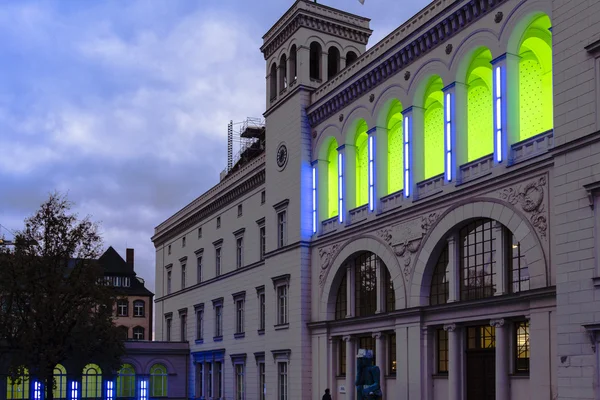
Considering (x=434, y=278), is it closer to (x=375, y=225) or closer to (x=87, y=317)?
(x=375, y=225)

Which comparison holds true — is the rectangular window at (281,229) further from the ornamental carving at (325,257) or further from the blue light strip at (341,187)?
the blue light strip at (341,187)

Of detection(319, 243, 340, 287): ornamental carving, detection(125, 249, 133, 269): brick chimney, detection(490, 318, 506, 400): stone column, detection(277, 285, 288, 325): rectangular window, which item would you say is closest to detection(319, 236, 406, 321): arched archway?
detection(319, 243, 340, 287): ornamental carving

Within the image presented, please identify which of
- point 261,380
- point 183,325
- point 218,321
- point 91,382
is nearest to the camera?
point 261,380

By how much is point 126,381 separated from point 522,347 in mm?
37774

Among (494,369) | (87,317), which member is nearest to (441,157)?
(494,369)

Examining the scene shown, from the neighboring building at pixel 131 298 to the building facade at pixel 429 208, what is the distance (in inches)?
1726

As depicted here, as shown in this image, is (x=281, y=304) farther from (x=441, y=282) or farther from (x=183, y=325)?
(x=183, y=325)

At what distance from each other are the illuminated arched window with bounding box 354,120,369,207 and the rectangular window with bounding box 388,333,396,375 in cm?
619

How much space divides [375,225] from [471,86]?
679 cm

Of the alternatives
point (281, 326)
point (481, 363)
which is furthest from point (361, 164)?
point (481, 363)

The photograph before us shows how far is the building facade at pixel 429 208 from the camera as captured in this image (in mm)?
23438

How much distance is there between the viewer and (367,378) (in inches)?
1053

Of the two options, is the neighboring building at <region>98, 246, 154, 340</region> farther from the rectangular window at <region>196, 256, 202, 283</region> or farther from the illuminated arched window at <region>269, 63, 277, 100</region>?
the illuminated arched window at <region>269, 63, 277, 100</region>

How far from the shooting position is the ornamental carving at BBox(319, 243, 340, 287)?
124ft
